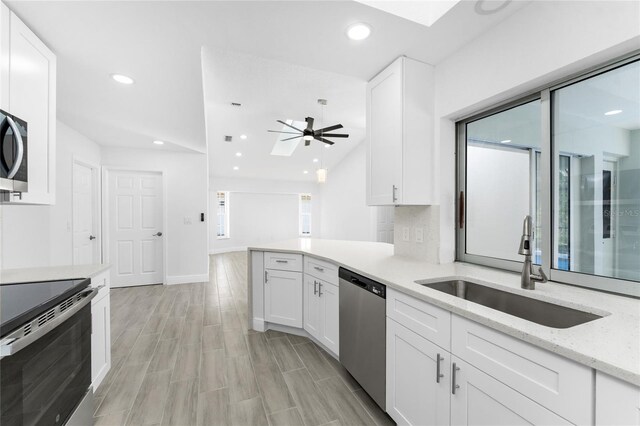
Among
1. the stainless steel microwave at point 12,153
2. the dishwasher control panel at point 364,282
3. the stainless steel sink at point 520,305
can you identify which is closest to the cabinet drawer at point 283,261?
the dishwasher control panel at point 364,282

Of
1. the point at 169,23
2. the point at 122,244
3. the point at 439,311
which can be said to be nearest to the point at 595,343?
the point at 439,311

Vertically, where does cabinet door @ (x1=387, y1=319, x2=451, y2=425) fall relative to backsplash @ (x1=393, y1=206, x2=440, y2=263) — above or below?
below

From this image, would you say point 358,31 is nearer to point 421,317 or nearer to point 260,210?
point 421,317

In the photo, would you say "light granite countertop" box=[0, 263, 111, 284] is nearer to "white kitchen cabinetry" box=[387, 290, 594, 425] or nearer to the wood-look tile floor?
the wood-look tile floor

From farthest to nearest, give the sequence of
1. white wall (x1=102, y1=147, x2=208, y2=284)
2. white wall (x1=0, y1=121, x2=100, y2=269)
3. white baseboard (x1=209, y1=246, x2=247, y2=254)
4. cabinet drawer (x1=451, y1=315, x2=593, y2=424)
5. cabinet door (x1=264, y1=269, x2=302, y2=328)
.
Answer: white baseboard (x1=209, y1=246, x2=247, y2=254)
white wall (x1=102, y1=147, x2=208, y2=284)
cabinet door (x1=264, y1=269, x2=302, y2=328)
white wall (x1=0, y1=121, x2=100, y2=269)
cabinet drawer (x1=451, y1=315, x2=593, y2=424)

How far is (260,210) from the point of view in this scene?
31.1 ft

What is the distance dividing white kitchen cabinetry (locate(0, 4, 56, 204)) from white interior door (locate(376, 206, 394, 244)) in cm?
599

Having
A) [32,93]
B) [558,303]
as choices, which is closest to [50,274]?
[32,93]

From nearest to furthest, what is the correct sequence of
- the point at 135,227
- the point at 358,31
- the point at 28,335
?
the point at 28,335
the point at 358,31
the point at 135,227

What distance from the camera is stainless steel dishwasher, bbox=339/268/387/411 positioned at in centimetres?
170

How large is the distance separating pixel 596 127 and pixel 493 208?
0.73m

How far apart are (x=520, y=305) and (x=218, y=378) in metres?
2.10

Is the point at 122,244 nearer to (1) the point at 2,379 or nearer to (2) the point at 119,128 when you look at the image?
(2) the point at 119,128

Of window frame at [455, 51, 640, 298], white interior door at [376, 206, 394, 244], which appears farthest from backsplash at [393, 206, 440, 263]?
white interior door at [376, 206, 394, 244]
